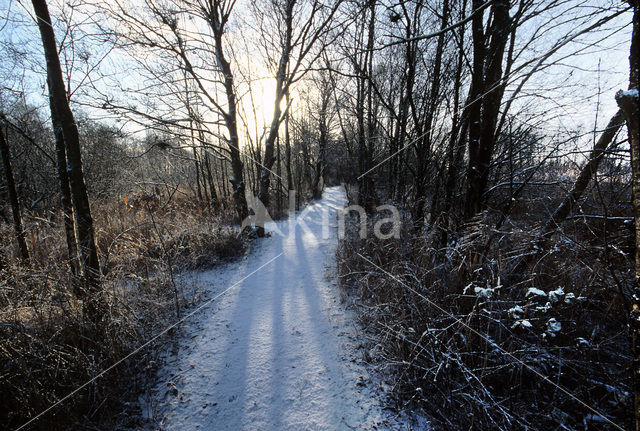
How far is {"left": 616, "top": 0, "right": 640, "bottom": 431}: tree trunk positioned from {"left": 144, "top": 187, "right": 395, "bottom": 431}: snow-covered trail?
1.68 metres

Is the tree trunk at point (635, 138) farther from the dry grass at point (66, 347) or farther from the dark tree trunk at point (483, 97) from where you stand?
the dry grass at point (66, 347)

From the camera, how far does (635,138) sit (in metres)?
0.68

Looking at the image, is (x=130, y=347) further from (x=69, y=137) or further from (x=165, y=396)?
(x=69, y=137)

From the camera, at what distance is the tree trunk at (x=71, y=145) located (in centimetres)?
240

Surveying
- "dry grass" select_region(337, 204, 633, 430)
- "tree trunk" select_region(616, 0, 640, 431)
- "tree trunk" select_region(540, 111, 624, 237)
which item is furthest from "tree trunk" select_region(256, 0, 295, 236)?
"tree trunk" select_region(616, 0, 640, 431)

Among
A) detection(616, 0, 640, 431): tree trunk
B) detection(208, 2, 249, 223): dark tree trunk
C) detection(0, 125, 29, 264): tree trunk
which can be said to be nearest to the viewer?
detection(616, 0, 640, 431): tree trunk

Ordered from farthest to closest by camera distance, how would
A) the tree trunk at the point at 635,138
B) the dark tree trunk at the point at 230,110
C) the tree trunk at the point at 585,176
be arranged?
the dark tree trunk at the point at 230,110, the tree trunk at the point at 585,176, the tree trunk at the point at 635,138

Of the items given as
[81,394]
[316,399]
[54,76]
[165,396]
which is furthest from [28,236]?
[316,399]

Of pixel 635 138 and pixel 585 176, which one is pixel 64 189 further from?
pixel 585 176

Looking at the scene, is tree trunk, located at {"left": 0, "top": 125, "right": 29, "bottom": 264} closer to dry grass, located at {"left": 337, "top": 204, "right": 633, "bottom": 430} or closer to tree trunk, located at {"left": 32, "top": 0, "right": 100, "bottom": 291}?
tree trunk, located at {"left": 32, "top": 0, "right": 100, "bottom": 291}

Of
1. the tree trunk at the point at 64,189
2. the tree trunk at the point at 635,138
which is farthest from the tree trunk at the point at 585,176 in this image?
the tree trunk at the point at 64,189

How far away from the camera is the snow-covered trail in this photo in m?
1.94

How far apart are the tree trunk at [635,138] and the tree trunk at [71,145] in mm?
3598

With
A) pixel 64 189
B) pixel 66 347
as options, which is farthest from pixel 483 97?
pixel 64 189
